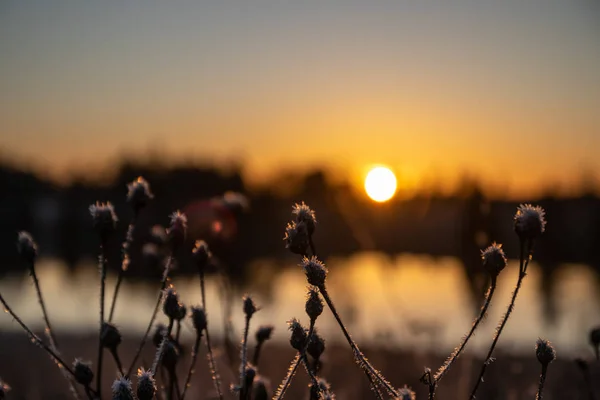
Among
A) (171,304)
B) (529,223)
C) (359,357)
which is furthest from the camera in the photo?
(171,304)

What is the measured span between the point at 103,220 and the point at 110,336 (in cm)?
43

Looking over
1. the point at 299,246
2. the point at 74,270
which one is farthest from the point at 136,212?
the point at 74,270

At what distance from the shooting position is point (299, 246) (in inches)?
82.7

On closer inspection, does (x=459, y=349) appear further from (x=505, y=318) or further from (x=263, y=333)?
(x=263, y=333)

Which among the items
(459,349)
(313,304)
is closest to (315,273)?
(313,304)

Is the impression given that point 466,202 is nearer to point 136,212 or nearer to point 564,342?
point 136,212

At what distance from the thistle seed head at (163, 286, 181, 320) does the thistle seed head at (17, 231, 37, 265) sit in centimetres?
53

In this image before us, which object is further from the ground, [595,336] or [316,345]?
[595,336]

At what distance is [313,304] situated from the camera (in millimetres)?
2068

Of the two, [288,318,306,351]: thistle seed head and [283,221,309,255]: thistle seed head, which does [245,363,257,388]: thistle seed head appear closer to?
[288,318,306,351]: thistle seed head

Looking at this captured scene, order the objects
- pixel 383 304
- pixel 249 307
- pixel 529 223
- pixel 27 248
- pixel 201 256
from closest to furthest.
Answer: pixel 529 223 → pixel 249 307 → pixel 27 248 → pixel 201 256 → pixel 383 304

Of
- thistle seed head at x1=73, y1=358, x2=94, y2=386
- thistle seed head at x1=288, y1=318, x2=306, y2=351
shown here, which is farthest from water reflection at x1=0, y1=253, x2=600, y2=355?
thistle seed head at x1=288, y1=318, x2=306, y2=351

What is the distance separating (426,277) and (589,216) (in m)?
22.2

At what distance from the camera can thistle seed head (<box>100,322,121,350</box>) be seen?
220 cm
